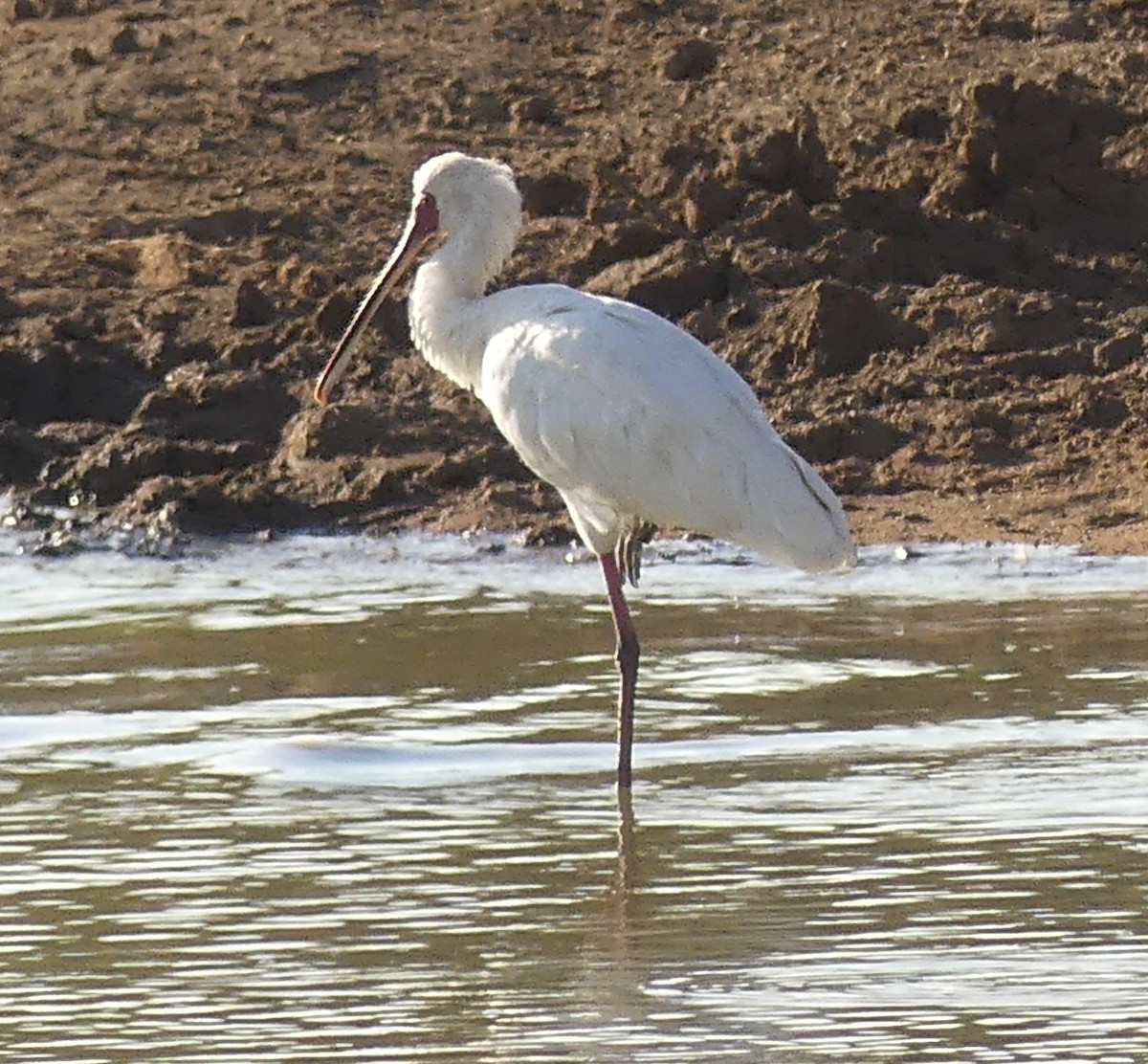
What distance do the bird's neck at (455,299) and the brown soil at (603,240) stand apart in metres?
2.33

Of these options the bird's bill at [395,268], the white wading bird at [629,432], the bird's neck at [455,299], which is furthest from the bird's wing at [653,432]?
the bird's bill at [395,268]

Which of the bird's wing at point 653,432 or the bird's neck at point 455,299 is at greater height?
the bird's neck at point 455,299

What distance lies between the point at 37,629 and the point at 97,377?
126 inches

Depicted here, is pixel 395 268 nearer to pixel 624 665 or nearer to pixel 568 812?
pixel 624 665

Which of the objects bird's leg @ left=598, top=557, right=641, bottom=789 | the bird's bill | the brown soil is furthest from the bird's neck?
the brown soil

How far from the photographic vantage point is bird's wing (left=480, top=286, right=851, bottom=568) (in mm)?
8719

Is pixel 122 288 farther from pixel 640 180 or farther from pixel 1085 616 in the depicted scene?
pixel 1085 616

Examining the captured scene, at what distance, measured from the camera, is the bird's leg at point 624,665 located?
27.7 feet

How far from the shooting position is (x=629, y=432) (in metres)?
8.93

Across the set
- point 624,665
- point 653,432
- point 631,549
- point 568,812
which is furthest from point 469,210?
point 568,812

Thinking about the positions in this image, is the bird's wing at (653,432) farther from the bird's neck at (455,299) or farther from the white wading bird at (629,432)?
the bird's neck at (455,299)

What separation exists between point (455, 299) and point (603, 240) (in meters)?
4.19

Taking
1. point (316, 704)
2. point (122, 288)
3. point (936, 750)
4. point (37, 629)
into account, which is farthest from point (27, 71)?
point (936, 750)

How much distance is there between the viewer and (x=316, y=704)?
368 inches
